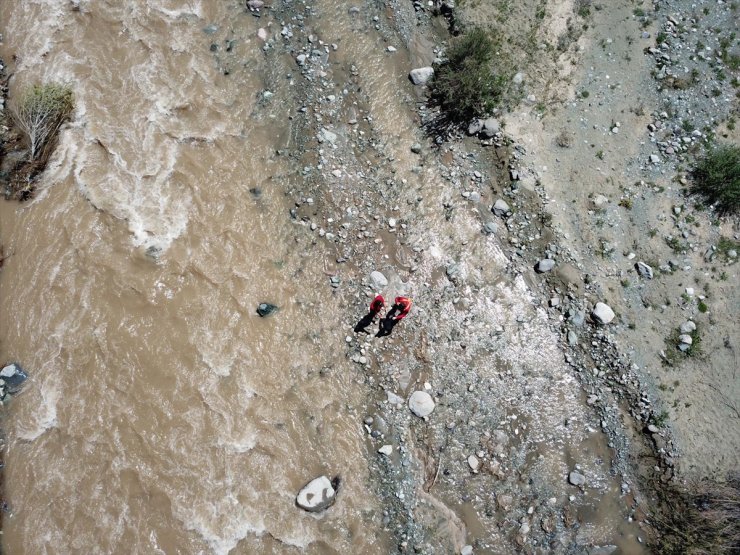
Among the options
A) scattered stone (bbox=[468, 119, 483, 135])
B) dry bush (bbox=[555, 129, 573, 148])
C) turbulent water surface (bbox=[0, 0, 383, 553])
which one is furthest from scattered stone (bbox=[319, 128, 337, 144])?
dry bush (bbox=[555, 129, 573, 148])

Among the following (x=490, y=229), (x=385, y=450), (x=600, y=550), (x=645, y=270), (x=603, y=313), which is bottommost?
(x=600, y=550)

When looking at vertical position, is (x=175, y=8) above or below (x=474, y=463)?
above

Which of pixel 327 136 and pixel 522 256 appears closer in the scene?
pixel 522 256

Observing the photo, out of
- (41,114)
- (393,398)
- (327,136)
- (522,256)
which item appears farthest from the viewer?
(327,136)

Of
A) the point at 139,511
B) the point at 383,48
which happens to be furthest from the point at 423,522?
the point at 383,48

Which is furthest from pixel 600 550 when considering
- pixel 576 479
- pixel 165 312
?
pixel 165 312

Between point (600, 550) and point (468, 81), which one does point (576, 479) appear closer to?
point (600, 550)
